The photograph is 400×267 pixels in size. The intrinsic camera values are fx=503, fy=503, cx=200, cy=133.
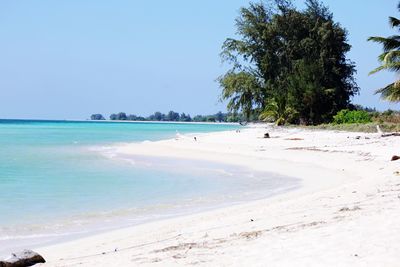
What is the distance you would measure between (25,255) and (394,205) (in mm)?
5083

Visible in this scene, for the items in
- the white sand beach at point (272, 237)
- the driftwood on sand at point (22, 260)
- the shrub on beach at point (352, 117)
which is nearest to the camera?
the white sand beach at point (272, 237)

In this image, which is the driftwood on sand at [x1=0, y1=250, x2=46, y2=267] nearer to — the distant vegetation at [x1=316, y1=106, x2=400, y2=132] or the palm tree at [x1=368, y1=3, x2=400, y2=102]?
the palm tree at [x1=368, y1=3, x2=400, y2=102]

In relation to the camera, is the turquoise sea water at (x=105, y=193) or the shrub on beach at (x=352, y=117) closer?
the turquoise sea water at (x=105, y=193)

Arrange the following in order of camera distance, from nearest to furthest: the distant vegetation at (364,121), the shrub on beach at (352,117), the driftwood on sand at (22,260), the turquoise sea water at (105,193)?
the driftwood on sand at (22,260) < the turquoise sea water at (105,193) < the distant vegetation at (364,121) < the shrub on beach at (352,117)

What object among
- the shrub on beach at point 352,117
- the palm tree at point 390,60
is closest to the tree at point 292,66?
the shrub on beach at point 352,117

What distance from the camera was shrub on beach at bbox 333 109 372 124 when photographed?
1352 inches

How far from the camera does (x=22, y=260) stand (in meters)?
5.68

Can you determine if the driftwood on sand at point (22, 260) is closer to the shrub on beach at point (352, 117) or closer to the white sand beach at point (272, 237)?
the white sand beach at point (272, 237)

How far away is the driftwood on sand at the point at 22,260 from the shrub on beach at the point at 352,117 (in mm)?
30707

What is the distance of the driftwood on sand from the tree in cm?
3540

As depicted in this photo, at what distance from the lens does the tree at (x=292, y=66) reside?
4038 cm

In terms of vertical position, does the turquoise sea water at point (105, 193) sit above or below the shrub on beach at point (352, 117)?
below

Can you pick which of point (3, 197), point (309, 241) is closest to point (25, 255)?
point (309, 241)

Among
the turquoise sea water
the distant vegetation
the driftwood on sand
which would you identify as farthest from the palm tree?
the driftwood on sand
